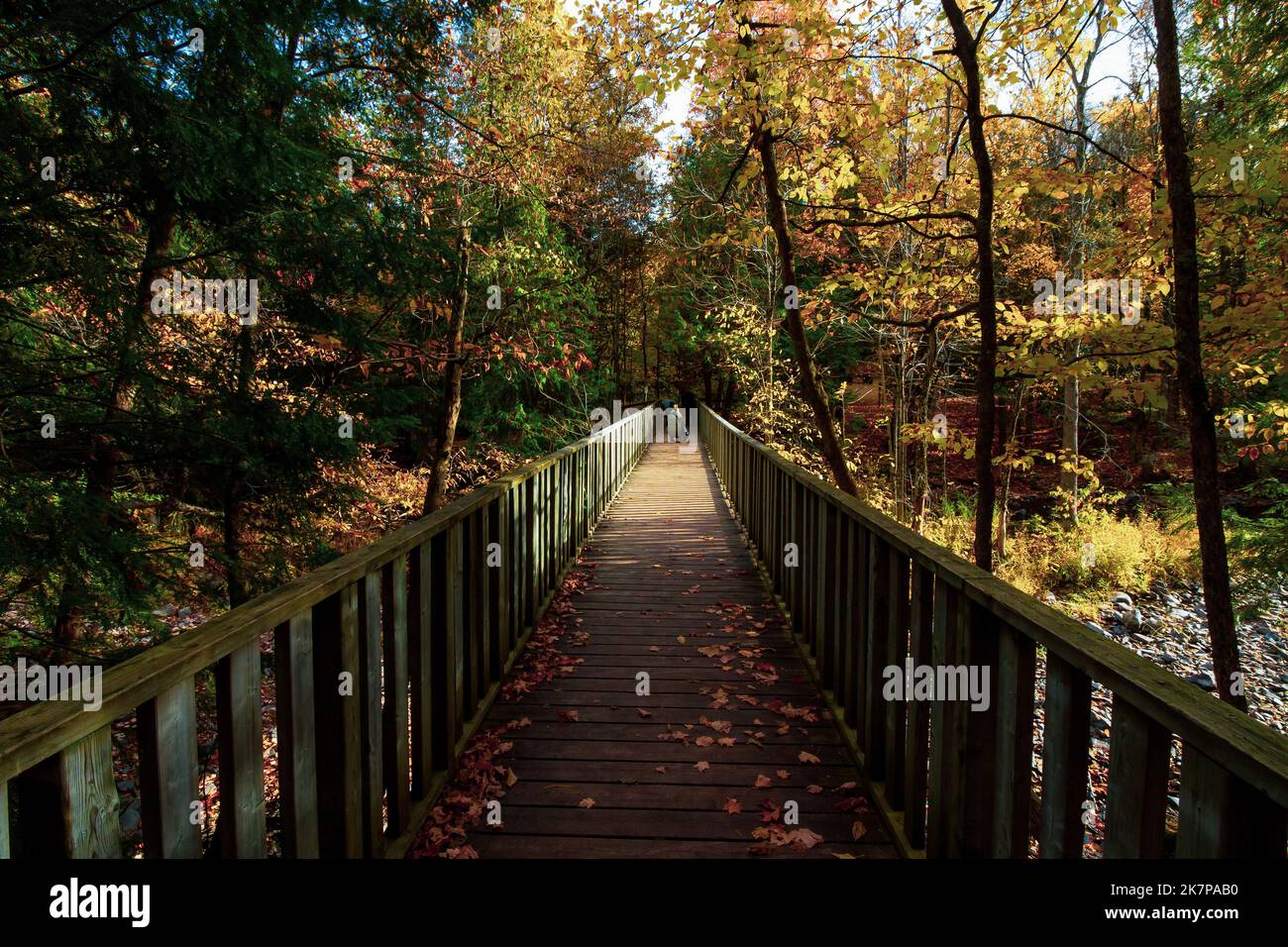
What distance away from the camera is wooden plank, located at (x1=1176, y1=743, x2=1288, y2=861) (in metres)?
1.03

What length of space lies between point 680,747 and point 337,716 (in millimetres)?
1892

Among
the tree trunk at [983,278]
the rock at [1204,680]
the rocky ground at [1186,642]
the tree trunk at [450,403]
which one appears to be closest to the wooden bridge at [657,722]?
the tree trunk at [983,278]

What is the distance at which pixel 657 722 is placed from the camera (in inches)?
146

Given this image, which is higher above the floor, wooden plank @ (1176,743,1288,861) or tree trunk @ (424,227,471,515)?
tree trunk @ (424,227,471,515)

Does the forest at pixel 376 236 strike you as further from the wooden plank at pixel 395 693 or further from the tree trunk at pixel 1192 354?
the wooden plank at pixel 395 693

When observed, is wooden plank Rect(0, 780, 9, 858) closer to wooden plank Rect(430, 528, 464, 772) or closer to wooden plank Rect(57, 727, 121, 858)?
wooden plank Rect(57, 727, 121, 858)

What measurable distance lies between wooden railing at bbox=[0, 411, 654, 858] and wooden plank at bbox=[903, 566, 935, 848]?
183 centimetres

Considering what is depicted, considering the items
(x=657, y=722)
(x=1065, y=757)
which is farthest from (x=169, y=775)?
(x=657, y=722)

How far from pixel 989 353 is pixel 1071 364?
1.36m

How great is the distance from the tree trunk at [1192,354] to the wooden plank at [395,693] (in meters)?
4.76

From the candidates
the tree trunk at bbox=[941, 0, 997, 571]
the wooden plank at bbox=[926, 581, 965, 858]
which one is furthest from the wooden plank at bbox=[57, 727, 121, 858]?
the tree trunk at bbox=[941, 0, 997, 571]
